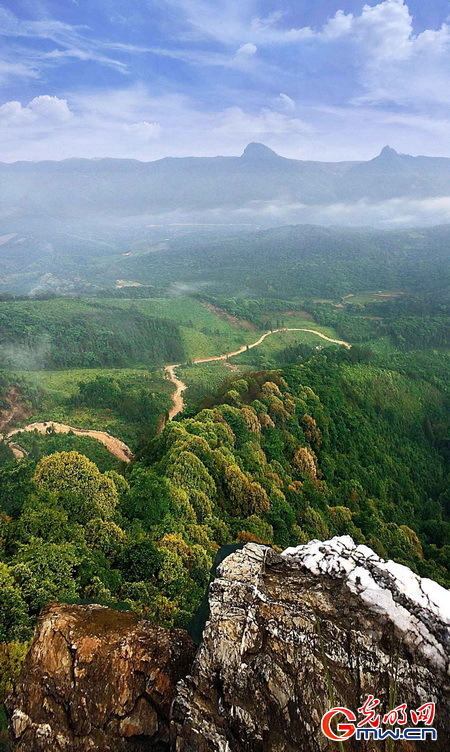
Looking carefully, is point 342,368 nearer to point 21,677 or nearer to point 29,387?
point 29,387

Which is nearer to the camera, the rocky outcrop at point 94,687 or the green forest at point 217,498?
the rocky outcrop at point 94,687

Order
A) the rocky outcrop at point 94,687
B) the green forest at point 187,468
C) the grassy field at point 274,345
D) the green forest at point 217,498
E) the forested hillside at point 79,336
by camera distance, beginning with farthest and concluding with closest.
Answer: the grassy field at point 274,345, the forested hillside at point 79,336, the green forest at point 187,468, the green forest at point 217,498, the rocky outcrop at point 94,687

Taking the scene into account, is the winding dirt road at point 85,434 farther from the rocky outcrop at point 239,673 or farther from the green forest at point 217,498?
the rocky outcrop at point 239,673

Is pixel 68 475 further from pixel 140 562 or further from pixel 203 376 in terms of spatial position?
pixel 203 376

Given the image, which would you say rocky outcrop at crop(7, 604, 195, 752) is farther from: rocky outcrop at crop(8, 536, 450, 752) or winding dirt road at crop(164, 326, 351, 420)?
winding dirt road at crop(164, 326, 351, 420)

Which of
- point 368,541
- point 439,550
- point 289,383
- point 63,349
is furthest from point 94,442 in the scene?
point 63,349

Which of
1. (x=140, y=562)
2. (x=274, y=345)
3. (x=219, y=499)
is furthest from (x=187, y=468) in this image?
(x=274, y=345)

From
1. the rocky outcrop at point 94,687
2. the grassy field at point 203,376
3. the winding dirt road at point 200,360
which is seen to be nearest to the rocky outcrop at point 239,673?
the rocky outcrop at point 94,687

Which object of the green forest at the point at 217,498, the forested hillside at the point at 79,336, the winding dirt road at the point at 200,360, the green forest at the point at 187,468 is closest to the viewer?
the green forest at the point at 217,498
